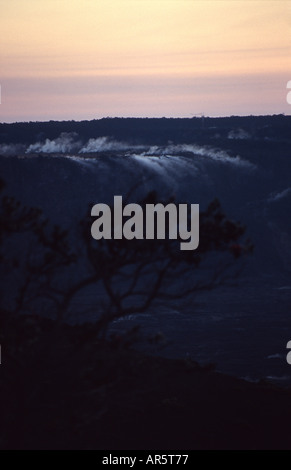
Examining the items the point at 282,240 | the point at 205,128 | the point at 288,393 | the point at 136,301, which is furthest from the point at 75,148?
the point at 288,393

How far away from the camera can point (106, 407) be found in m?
20.5

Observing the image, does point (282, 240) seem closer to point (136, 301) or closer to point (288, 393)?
point (136, 301)

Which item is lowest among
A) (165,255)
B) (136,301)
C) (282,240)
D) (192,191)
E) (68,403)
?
(68,403)

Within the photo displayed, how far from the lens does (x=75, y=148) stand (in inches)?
5477

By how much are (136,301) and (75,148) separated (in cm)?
7335

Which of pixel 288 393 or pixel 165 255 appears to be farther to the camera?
pixel 288 393

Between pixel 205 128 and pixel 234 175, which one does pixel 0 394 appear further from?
pixel 205 128

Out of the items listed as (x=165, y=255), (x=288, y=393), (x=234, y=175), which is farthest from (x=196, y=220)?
(x=234, y=175)

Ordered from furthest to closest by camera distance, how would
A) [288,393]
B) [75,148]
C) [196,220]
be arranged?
1. [75,148]
2. [288,393]
3. [196,220]

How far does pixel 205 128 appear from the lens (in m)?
146

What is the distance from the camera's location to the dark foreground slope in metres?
17.9

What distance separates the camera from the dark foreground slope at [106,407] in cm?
1794
